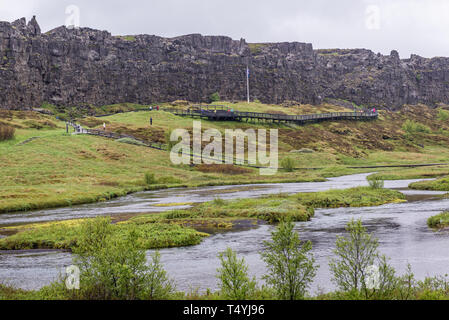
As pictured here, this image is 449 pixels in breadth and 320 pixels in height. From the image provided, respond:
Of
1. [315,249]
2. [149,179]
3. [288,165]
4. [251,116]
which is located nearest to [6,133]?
[149,179]

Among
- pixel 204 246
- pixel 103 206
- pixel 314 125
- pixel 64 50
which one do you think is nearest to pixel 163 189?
pixel 103 206

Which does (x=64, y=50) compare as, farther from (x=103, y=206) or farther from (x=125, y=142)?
(x=103, y=206)

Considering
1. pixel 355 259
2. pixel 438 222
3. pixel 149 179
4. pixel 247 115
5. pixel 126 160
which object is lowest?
pixel 149 179

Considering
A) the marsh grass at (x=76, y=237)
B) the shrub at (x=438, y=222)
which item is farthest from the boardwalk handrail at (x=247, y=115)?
the shrub at (x=438, y=222)

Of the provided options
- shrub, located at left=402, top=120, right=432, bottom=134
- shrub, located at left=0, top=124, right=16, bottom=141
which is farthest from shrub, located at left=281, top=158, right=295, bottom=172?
shrub, located at left=402, top=120, right=432, bottom=134

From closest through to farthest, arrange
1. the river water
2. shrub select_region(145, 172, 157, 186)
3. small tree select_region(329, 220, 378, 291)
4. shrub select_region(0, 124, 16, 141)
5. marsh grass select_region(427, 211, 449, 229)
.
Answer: small tree select_region(329, 220, 378, 291) < the river water < marsh grass select_region(427, 211, 449, 229) < shrub select_region(145, 172, 157, 186) < shrub select_region(0, 124, 16, 141)

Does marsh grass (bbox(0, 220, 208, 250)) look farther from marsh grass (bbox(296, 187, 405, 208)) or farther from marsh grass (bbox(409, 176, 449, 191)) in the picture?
marsh grass (bbox(409, 176, 449, 191))

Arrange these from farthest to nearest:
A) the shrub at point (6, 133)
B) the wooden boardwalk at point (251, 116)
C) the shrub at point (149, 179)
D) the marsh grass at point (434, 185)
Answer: the wooden boardwalk at point (251, 116), the shrub at point (6, 133), the shrub at point (149, 179), the marsh grass at point (434, 185)

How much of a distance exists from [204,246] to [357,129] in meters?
152

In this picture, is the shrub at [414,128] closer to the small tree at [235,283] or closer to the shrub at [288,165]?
the shrub at [288,165]

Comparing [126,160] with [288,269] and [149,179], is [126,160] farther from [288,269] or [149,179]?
[288,269]

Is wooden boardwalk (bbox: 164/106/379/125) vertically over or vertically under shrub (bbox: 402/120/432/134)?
over

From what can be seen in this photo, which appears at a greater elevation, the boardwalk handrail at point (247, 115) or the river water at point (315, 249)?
the boardwalk handrail at point (247, 115)

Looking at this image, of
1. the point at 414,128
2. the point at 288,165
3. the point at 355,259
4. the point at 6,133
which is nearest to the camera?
the point at 355,259
